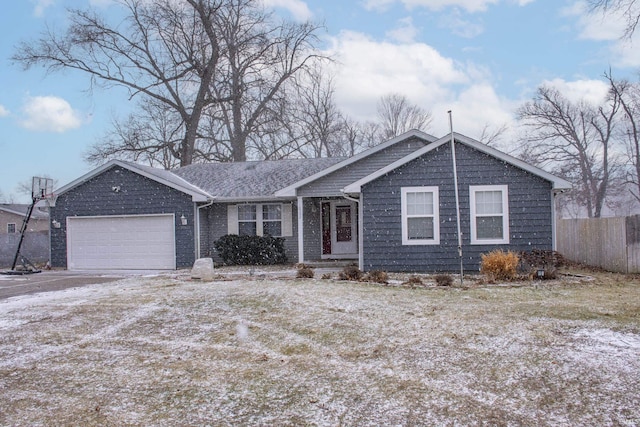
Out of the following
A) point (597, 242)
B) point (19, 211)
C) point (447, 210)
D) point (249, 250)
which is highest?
point (19, 211)

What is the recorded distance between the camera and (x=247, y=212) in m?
18.3

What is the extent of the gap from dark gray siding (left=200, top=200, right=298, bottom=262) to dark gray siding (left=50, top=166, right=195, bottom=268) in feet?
2.36

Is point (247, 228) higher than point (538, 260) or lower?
higher

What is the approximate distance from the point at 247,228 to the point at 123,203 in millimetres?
4266

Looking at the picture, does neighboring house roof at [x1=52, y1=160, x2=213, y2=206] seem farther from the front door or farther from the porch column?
the front door

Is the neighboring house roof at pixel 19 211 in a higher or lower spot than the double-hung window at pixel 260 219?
higher

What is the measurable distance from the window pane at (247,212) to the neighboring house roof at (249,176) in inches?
21.8

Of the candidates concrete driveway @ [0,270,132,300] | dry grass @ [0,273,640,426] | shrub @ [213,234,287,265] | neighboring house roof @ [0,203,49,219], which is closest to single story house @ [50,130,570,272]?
shrub @ [213,234,287,265]

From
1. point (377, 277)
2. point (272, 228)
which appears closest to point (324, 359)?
point (377, 277)

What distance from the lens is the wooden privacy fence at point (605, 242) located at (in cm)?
1378

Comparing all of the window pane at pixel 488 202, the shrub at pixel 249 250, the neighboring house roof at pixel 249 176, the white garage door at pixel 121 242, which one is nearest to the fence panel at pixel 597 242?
the window pane at pixel 488 202

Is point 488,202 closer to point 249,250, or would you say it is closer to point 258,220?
point 249,250

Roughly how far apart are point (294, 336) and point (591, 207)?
36.2 metres

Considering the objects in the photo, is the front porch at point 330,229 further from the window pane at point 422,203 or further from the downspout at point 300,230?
the window pane at point 422,203
